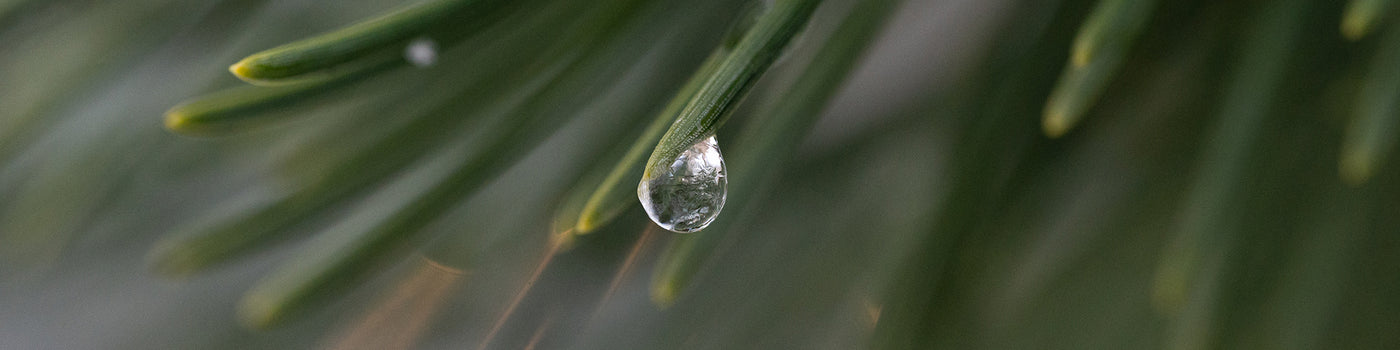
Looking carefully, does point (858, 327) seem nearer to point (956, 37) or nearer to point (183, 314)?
point (956, 37)

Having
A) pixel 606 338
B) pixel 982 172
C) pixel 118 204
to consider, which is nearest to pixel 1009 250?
pixel 982 172

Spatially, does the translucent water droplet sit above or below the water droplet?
below

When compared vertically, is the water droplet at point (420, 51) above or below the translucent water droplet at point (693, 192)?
above
